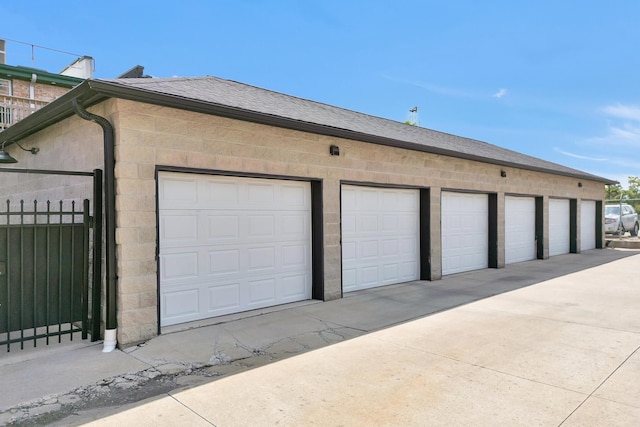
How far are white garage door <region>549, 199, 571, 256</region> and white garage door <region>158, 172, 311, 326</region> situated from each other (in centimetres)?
1196

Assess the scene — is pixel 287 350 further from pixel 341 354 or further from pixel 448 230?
pixel 448 230

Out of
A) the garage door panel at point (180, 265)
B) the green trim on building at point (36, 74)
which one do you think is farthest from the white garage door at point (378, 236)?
the green trim on building at point (36, 74)

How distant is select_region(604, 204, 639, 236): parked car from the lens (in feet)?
71.3

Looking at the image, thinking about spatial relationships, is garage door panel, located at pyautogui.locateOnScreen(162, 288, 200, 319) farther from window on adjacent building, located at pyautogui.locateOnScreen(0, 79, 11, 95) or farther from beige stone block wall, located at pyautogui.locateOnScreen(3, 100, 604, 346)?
window on adjacent building, located at pyautogui.locateOnScreen(0, 79, 11, 95)

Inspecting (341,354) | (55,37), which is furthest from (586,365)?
(55,37)

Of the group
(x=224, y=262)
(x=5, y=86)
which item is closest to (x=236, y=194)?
(x=224, y=262)

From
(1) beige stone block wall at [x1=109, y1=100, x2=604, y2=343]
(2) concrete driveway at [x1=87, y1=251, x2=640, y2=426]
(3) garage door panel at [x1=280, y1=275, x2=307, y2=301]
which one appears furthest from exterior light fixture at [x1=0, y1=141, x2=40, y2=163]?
(2) concrete driveway at [x1=87, y1=251, x2=640, y2=426]

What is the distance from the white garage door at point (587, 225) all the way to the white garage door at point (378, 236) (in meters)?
11.9

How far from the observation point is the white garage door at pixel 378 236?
816 centimetres

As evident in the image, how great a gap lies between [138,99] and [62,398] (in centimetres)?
335

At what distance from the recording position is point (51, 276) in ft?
17.5

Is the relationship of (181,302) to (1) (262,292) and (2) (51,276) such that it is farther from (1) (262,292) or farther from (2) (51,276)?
(2) (51,276)

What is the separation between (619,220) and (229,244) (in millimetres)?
23778

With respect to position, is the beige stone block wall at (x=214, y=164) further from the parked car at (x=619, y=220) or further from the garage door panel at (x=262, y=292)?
the parked car at (x=619, y=220)
